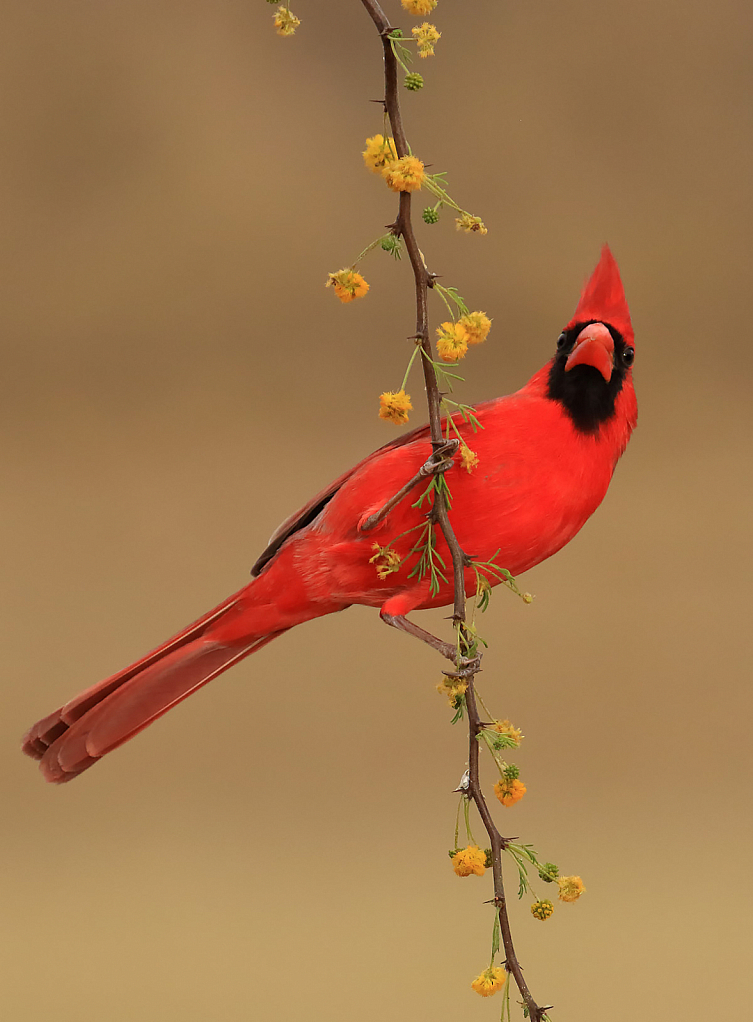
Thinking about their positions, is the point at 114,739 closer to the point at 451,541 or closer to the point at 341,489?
the point at 341,489

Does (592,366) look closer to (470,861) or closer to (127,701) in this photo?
(470,861)

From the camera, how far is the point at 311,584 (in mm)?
1509

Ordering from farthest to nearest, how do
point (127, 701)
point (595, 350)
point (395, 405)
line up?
1. point (127, 701)
2. point (595, 350)
3. point (395, 405)

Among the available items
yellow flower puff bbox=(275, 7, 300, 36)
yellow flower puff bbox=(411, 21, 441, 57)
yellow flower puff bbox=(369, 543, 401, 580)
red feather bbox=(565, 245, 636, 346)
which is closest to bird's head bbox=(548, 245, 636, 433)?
red feather bbox=(565, 245, 636, 346)

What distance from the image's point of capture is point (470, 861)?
1288 mm

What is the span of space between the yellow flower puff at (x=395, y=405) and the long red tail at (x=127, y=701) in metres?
0.43

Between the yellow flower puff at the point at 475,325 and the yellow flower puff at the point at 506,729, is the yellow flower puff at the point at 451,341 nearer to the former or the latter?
the yellow flower puff at the point at 475,325

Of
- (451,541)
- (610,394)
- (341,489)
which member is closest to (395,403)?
(451,541)

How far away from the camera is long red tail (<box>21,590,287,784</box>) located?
1527mm

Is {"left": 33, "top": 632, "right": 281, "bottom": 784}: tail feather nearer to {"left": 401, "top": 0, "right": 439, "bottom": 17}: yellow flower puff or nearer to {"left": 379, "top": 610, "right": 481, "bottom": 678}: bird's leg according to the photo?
{"left": 379, "top": 610, "right": 481, "bottom": 678}: bird's leg

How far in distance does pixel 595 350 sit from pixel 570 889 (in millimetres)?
699

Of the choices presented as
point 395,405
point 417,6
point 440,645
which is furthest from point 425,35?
point 440,645

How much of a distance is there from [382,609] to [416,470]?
20cm

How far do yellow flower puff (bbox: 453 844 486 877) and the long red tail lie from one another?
45 cm
